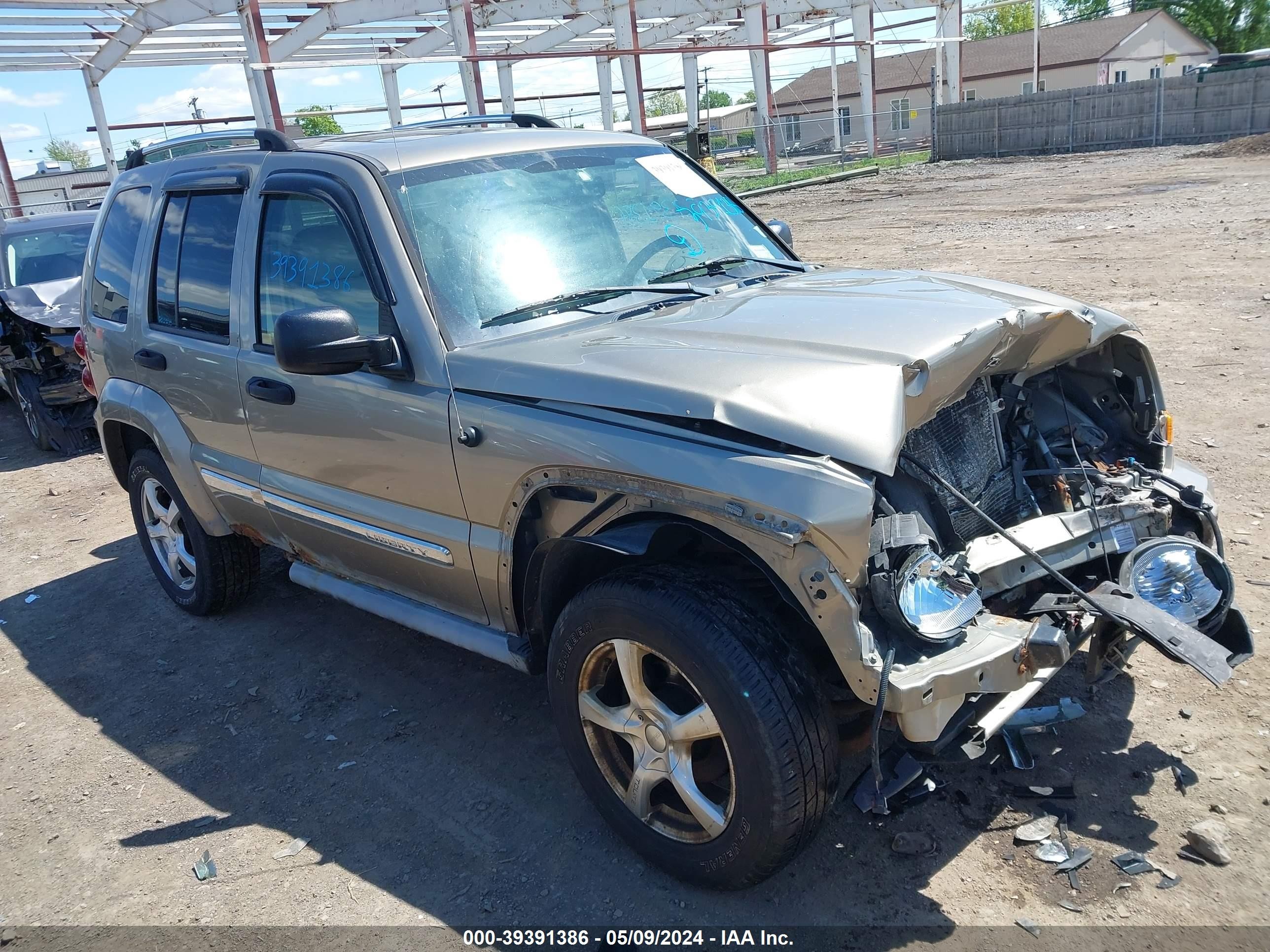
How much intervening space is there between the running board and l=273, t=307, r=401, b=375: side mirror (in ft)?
3.17

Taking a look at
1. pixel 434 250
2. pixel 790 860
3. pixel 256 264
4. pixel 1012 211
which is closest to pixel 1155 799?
pixel 790 860

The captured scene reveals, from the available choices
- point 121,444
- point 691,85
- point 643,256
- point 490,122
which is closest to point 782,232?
point 643,256

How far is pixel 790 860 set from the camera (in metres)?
2.75

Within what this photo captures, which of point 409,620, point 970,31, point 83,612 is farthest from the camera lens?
point 970,31

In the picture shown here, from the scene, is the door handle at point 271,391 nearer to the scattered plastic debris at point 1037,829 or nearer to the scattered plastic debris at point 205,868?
the scattered plastic debris at point 205,868

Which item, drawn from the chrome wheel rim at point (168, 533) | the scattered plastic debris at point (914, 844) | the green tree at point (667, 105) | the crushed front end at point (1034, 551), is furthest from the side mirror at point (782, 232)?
the green tree at point (667, 105)

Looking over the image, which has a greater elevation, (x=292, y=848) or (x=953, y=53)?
(x=953, y=53)

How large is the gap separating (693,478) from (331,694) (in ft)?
8.19

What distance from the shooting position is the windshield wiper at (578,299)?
3.41 metres

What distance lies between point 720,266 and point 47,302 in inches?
313

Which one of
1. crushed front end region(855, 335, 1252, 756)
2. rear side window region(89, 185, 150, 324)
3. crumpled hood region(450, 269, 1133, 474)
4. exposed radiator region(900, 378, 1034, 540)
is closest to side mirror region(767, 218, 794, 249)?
crumpled hood region(450, 269, 1133, 474)

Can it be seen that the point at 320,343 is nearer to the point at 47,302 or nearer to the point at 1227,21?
the point at 47,302

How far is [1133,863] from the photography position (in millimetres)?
2859

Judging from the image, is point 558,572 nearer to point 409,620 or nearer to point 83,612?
point 409,620
